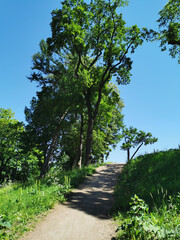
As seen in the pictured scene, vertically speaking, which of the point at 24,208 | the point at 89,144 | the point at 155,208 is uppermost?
the point at 89,144

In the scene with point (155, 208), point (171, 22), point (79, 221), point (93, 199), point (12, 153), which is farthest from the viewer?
point (12, 153)

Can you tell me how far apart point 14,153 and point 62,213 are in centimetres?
2688

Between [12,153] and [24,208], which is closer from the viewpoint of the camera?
[24,208]

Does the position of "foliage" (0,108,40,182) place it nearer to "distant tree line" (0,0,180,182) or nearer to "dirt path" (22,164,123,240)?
"distant tree line" (0,0,180,182)

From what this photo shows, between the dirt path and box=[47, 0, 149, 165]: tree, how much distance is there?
9348 mm

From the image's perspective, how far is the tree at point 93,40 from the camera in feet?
53.1

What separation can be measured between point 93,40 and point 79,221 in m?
17.5

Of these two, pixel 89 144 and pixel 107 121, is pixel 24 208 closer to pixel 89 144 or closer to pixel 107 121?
pixel 89 144

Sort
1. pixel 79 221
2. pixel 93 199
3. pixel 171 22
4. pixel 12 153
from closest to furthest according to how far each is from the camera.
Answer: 1. pixel 79 221
2. pixel 93 199
3. pixel 171 22
4. pixel 12 153

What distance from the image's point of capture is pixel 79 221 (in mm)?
5043

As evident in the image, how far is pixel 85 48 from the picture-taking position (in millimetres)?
17594

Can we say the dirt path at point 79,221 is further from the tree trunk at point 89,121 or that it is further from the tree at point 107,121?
the tree at point 107,121

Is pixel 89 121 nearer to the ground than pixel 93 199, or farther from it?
farther from it

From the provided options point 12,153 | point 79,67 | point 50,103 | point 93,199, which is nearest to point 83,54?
point 79,67
